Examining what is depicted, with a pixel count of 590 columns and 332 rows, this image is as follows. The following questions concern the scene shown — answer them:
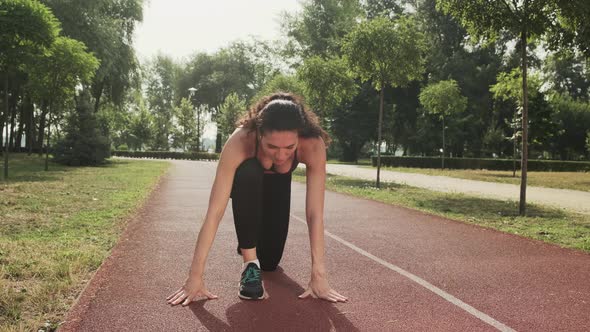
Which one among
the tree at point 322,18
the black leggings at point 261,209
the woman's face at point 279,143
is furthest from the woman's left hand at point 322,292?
the tree at point 322,18

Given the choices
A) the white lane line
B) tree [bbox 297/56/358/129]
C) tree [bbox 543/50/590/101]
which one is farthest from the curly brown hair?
tree [bbox 543/50/590/101]

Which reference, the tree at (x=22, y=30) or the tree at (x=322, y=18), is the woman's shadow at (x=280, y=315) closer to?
the tree at (x=22, y=30)

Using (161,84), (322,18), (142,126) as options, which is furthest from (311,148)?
(161,84)

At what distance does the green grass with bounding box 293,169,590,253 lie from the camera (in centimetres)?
768

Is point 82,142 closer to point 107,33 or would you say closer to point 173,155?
point 107,33

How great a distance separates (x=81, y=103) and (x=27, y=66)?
7785mm

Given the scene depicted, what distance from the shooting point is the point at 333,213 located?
966cm

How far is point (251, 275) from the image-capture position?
3.84 meters

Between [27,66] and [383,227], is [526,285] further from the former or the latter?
[27,66]

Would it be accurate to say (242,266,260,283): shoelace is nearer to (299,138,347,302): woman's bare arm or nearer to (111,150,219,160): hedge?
(299,138,347,302): woman's bare arm

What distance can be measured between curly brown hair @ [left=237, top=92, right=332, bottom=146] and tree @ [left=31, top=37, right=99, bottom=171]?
18228 mm

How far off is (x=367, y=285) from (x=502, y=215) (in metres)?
6.93

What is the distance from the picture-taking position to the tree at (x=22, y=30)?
47.8 ft

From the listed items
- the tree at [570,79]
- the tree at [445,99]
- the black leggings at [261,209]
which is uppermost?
the tree at [570,79]
